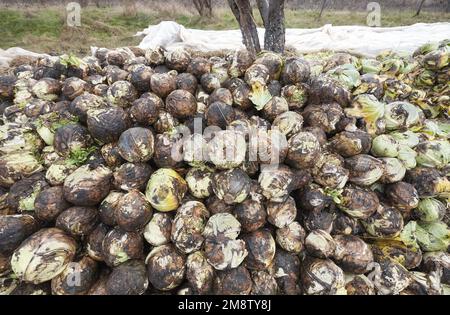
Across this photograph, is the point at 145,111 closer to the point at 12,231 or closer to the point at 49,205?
the point at 49,205

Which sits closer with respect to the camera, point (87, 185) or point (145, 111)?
point (87, 185)

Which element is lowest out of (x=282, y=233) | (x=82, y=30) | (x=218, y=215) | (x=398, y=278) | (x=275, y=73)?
(x=398, y=278)

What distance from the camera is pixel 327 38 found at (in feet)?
30.2

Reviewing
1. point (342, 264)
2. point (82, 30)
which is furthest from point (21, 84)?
point (82, 30)

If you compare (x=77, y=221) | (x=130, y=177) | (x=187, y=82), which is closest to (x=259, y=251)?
(x=130, y=177)

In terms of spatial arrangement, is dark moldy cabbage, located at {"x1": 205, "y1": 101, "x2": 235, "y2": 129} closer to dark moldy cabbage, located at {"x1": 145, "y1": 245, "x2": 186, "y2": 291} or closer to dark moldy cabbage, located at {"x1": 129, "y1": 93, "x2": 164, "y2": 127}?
dark moldy cabbage, located at {"x1": 129, "y1": 93, "x2": 164, "y2": 127}

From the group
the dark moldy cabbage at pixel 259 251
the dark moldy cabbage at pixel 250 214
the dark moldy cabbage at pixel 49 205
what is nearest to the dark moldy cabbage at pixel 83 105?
the dark moldy cabbage at pixel 49 205

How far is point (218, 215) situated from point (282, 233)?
0.53 meters

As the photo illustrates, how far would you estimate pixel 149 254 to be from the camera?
82.2 inches

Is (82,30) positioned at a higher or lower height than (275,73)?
higher

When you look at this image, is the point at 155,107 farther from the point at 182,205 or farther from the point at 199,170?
the point at 182,205

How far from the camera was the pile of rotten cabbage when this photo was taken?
2.02 m

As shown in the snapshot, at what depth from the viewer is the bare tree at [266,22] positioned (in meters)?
5.35

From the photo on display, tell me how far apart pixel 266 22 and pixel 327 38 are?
459 cm
